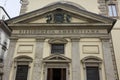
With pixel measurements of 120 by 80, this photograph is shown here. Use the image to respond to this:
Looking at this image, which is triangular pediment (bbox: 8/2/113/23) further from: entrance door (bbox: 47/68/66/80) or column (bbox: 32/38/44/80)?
entrance door (bbox: 47/68/66/80)

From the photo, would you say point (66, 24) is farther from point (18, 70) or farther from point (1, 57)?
point (1, 57)

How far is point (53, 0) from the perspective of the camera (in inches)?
797

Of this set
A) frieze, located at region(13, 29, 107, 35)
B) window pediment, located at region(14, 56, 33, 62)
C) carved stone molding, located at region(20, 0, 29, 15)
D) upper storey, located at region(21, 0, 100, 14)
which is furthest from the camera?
upper storey, located at region(21, 0, 100, 14)

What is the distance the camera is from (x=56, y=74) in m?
13.2

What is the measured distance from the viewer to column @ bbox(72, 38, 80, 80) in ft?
42.3

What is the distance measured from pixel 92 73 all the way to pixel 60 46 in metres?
3.26

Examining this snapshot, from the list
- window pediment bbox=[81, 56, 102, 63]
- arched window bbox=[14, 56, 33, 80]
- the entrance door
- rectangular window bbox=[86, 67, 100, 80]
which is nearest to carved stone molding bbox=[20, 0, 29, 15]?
arched window bbox=[14, 56, 33, 80]

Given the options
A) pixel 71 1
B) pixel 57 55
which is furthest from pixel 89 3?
pixel 57 55

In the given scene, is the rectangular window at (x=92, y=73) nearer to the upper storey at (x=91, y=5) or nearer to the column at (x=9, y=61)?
the column at (x=9, y=61)

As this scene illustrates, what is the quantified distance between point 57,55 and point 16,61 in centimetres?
317

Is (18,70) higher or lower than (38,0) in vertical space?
lower

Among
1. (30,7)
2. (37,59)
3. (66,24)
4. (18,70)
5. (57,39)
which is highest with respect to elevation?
(30,7)

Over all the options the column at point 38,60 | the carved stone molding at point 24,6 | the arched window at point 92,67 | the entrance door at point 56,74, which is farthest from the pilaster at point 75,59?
the carved stone molding at point 24,6

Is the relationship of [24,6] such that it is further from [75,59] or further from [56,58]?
[75,59]
